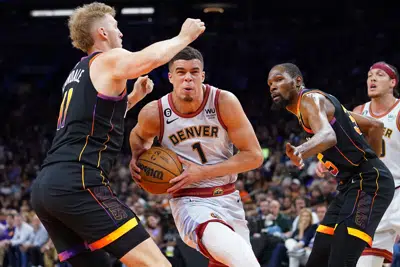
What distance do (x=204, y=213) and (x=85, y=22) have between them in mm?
1592

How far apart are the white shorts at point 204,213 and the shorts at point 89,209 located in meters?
0.97

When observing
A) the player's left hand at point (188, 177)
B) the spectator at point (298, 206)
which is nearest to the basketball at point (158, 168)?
the player's left hand at point (188, 177)

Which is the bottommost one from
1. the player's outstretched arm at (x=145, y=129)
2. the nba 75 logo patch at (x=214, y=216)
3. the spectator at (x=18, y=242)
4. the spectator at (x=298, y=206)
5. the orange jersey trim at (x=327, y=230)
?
the spectator at (x=18, y=242)

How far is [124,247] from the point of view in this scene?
3.99 m

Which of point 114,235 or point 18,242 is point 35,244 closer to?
point 18,242

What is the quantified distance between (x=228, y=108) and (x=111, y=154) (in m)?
1.21

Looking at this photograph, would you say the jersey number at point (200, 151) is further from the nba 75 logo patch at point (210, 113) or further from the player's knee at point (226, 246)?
the player's knee at point (226, 246)

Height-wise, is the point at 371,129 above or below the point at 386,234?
above

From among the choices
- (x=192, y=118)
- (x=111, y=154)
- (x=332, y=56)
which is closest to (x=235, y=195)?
(x=192, y=118)

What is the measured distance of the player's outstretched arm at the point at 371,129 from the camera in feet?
19.0

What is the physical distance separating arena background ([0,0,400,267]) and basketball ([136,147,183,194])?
12.1 metres

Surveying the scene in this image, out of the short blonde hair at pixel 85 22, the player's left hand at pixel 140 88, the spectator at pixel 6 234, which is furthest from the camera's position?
the spectator at pixel 6 234

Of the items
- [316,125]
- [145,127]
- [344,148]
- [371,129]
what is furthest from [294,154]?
[371,129]

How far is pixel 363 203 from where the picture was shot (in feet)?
17.4
